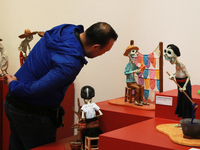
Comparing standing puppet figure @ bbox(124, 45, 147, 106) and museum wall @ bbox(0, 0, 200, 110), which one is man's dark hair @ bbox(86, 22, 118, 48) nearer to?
standing puppet figure @ bbox(124, 45, 147, 106)

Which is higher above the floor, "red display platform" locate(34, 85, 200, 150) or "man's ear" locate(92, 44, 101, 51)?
"man's ear" locate(92, 44, 101, 51)

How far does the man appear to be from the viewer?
163 cm

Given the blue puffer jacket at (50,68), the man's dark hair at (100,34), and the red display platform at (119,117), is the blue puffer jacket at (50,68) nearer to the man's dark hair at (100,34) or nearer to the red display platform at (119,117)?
the man's dark hair at (100,34)

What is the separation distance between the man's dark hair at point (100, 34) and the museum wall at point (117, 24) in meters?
1.72

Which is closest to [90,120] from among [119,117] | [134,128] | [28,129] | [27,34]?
[119,117]

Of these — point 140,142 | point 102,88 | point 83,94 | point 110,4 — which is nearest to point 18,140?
point 83,94

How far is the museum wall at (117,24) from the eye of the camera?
3148 millimetres

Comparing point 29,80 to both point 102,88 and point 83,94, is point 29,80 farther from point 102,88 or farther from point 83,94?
point 102,88

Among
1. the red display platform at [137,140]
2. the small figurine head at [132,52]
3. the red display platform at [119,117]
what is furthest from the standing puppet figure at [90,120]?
the small figurine head at [132,52]

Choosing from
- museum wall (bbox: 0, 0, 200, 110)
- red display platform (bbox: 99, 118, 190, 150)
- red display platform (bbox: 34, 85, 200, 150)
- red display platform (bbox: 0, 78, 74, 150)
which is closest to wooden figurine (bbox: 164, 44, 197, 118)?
red display platform (bbox: 34, 85, 200, 150)

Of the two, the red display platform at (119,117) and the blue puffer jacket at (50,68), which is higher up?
the blue puffer jacket at (50,68)

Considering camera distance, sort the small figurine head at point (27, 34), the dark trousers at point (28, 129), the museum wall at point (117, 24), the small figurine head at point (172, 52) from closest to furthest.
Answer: the dark trousers at point (28, 129) < the small figurine head at point (172, 52) < the museum wall at point (117, 24) < the small figurine head at point (27, 34)

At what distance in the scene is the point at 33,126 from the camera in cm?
189

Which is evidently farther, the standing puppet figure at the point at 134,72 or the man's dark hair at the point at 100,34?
the standing puppet figure at the point at 134,72
